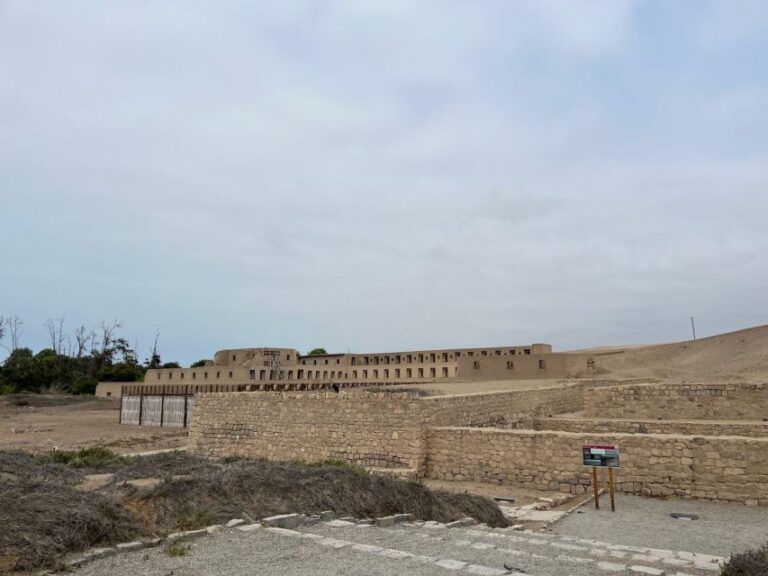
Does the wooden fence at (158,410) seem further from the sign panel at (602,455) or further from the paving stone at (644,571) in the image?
the paving stone at (644,571)

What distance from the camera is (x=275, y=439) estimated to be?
56.5 ft

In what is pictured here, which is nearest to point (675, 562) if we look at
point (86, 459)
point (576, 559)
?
point (576, 559)

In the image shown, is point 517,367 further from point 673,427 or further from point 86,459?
point 86,459

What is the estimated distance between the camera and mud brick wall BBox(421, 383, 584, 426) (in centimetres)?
1463

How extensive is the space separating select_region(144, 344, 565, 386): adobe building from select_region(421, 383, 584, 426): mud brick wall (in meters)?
23.2

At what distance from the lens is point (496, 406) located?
57.2 feet

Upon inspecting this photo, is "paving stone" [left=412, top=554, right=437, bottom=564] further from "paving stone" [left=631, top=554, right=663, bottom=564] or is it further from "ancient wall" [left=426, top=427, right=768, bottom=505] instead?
"ancient wall" [left=426, top=427, right=768, bottom=505]

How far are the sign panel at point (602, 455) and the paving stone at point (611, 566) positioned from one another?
15.2 feet

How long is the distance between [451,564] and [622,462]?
7.36 m

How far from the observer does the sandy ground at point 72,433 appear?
23531mm

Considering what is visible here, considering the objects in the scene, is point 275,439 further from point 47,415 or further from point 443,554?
point 47,415

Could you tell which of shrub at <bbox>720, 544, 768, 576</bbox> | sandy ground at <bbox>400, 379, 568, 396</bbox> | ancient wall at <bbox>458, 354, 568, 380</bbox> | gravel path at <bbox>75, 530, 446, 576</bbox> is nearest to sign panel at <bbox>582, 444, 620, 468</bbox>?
shrub at <bbox>720, 544, 768, 576</bbox>

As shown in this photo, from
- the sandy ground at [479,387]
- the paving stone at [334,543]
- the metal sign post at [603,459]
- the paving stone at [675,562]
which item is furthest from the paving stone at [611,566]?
the sandy ground at [479,387]

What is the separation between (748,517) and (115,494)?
1002 cm
